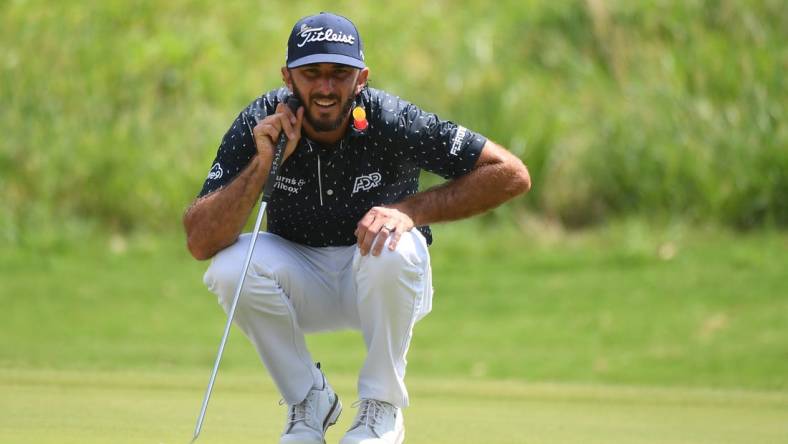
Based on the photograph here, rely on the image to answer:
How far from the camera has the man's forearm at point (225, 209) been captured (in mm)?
4715

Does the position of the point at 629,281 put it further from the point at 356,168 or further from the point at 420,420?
the point at 356,168

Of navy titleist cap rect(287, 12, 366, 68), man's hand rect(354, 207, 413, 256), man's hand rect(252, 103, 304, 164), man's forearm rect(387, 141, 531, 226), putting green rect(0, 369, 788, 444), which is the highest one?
navy titleist cap rect(287, 12, 366, 68)

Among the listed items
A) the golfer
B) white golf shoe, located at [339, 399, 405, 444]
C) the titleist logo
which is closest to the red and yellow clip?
the golfer

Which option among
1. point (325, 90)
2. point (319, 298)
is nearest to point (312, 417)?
point (319, 298)

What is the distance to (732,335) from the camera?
34.5 feet

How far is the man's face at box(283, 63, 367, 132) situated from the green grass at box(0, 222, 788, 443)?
1142 mm

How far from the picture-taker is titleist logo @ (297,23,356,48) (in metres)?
4.69

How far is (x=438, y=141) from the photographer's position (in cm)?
490

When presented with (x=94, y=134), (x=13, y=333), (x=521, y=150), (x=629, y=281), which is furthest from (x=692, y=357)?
(x=94, y=134)

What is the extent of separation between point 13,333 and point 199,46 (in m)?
5.34

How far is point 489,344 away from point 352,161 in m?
5.83

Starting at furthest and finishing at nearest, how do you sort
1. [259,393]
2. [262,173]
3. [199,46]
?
[199,46], [259,393], [262,173]

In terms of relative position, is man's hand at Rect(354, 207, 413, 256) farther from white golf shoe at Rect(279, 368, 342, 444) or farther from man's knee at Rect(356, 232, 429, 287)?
white golf shoe at Rect(279, 368, 342, 444)

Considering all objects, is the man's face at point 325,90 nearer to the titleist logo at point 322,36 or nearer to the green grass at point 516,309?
the titleist logo at point 322,36
